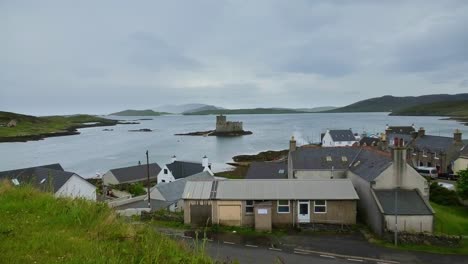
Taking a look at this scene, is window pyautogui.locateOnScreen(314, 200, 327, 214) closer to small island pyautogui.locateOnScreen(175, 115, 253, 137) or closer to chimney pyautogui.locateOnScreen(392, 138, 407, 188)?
chimney pyautogui.locateOnScreen(392, 138, 407, 188)

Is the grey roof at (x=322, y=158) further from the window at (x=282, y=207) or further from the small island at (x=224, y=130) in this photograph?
the small island at (x=224, y=130)

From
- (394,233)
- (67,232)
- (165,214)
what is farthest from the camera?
(165,214)

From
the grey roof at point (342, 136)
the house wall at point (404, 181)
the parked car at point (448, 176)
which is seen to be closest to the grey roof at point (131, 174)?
the house wall at point (404, 181)

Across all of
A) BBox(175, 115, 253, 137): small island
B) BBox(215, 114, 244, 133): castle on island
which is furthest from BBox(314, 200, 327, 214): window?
BBox(215, 114, 244, 133): castle on island

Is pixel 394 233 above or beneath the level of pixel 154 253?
beneath

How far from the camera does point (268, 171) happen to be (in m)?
42.6

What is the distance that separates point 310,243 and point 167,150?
88.4 meters

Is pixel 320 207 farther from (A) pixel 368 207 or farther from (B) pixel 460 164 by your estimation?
(B) pixel 460 164

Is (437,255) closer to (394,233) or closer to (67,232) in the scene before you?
(394,233)

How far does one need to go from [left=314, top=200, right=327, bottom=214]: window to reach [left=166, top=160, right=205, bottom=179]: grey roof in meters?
28.4

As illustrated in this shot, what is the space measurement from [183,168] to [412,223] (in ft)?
124

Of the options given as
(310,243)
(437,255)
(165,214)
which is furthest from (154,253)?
(165,214)

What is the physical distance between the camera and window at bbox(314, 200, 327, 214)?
2905 cm

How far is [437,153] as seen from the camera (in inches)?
2202
